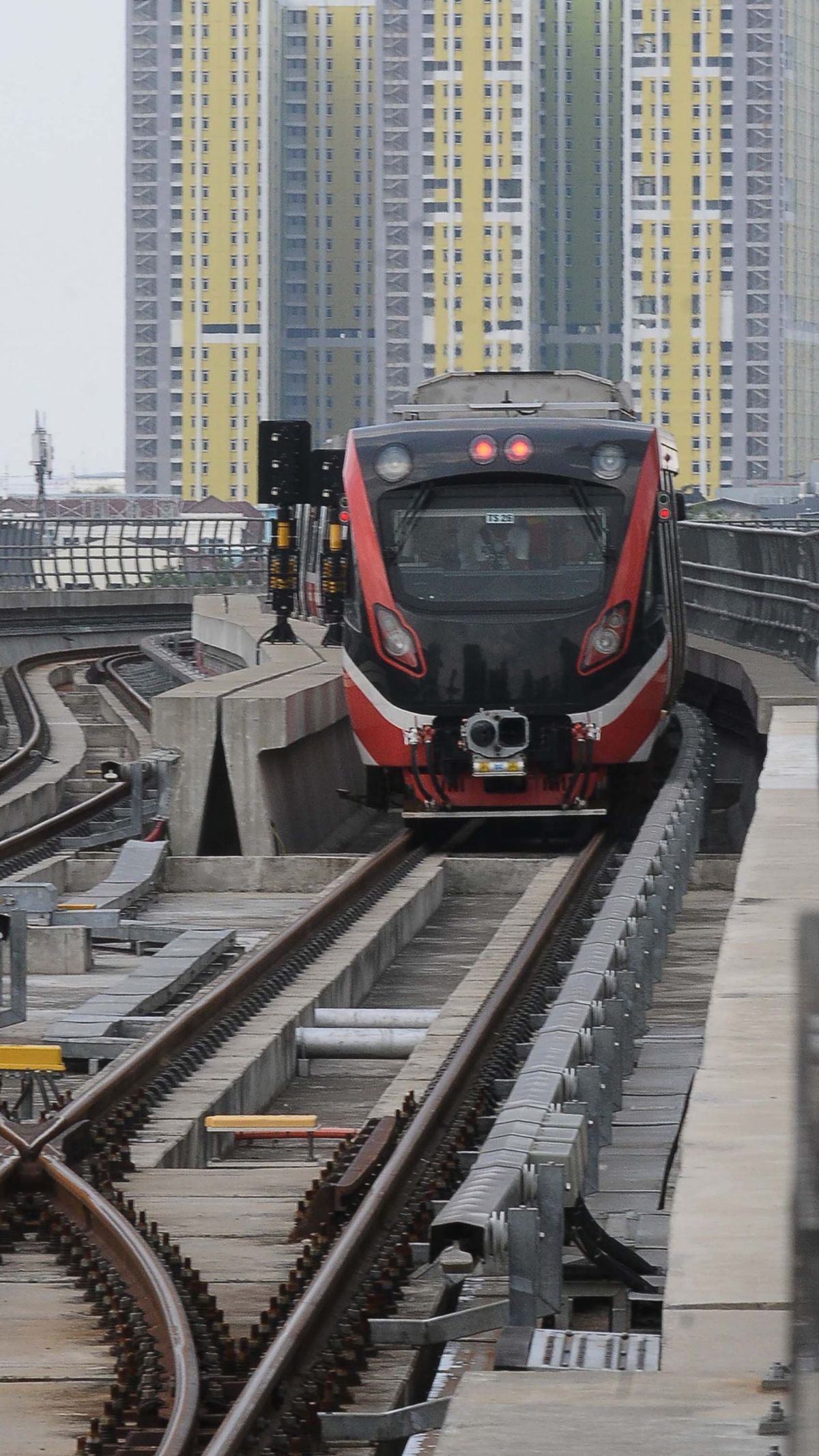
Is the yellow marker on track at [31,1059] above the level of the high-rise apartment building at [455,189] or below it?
below

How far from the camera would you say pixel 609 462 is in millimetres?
15438

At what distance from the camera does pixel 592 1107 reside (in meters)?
7.32

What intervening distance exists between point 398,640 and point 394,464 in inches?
44.0

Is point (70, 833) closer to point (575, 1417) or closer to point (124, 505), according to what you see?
point (575, 1417)

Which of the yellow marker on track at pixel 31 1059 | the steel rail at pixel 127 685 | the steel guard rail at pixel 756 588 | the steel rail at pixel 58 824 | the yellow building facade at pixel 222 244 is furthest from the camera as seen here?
the yellow building facade at pixel 222 244

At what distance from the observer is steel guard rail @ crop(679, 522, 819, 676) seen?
60.4ft

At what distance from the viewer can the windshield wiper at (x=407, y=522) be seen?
50.5 feet

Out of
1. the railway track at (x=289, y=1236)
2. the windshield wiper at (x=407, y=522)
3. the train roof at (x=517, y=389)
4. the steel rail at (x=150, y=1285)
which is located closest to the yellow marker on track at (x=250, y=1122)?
the railway track at (x=289, y=1236)

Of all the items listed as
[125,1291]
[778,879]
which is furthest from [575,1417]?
[778,879]

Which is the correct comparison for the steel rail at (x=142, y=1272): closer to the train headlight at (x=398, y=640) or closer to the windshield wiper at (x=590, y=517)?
the train headlight at (x=398, y=640)

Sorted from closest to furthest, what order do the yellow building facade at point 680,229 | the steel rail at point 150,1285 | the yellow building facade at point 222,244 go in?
the steel rail at point 150,1285 → the yellow building facade at point 680,229 → the yellow building facade at point 222,244

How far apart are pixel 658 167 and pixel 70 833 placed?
172138 millimetres

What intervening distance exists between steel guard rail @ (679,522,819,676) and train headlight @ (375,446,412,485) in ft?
9.34

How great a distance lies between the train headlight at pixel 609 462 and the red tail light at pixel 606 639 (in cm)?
82
